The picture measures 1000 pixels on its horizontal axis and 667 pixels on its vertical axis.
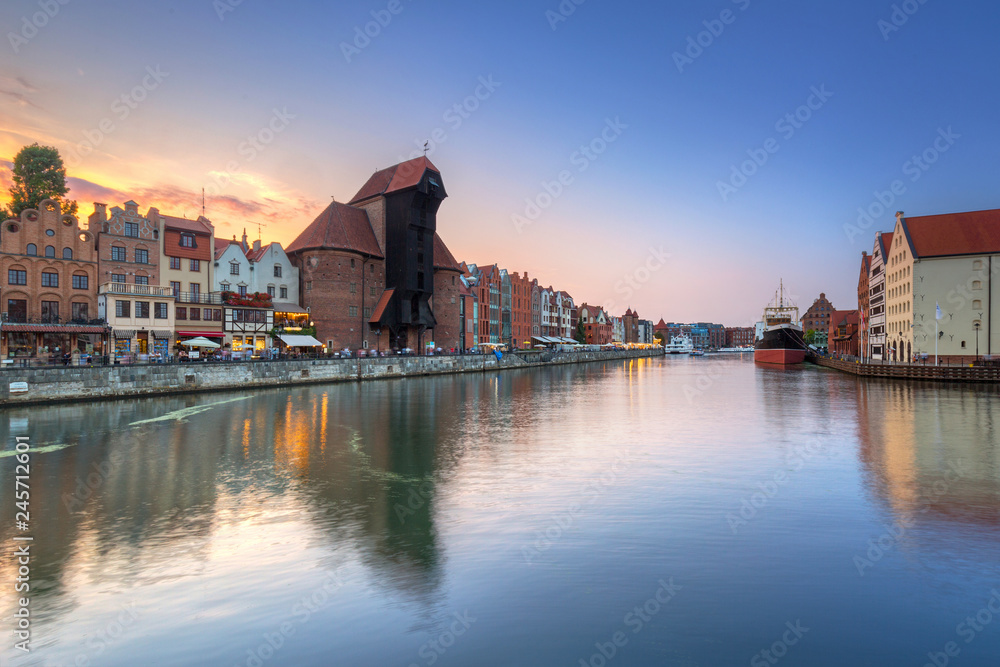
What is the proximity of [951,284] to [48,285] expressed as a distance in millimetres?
90259

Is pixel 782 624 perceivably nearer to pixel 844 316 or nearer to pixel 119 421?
pixel 119 421

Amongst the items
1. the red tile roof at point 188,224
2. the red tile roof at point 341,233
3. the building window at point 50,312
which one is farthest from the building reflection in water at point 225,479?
the red tile roof at point 341,233

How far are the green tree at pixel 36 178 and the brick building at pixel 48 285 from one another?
10680mm

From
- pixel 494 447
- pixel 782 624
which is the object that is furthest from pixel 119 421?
pixel 782 624

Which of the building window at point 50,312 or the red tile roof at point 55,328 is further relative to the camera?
the building window at point 50,312

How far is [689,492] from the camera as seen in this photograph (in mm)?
14242

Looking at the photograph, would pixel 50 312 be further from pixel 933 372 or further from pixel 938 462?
pixel 933 372

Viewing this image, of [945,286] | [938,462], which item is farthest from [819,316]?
[938,462]

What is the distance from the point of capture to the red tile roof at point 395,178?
67125 millimetres

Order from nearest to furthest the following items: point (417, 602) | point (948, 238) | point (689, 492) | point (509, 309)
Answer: point (417, 602) → point (689, 492) → point (948, 238) → point (509, 309)

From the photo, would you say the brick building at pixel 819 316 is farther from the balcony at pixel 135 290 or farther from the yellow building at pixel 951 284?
the balcony at pixel 135 290

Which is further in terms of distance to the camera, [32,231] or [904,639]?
[32,231]

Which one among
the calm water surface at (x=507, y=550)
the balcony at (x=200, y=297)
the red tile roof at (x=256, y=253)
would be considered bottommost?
the calm water surface at (x=507, y=550)

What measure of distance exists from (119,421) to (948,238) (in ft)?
267
